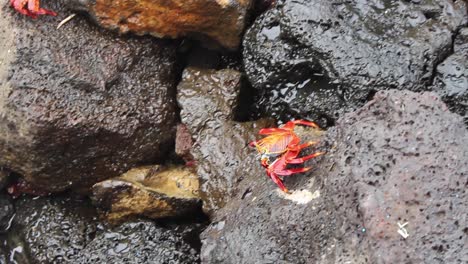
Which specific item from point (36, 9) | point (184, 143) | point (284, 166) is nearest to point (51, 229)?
point (184, 143)

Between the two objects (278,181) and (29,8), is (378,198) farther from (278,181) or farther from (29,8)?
(29,8)

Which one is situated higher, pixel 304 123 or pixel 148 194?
pixel 304 123

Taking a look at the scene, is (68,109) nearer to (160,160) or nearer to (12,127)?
(12,127)

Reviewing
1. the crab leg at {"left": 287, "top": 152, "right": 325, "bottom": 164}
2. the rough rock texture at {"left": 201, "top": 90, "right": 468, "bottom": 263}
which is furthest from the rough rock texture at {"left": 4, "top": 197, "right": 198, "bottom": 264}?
the crab leg at {"left": 287, "top": 152, "right": 325, "bottom": 164}

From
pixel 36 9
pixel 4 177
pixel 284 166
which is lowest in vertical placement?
pixel 4 177

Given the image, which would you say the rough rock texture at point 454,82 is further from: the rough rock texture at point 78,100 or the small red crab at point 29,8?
the small red crab at point 29,8
